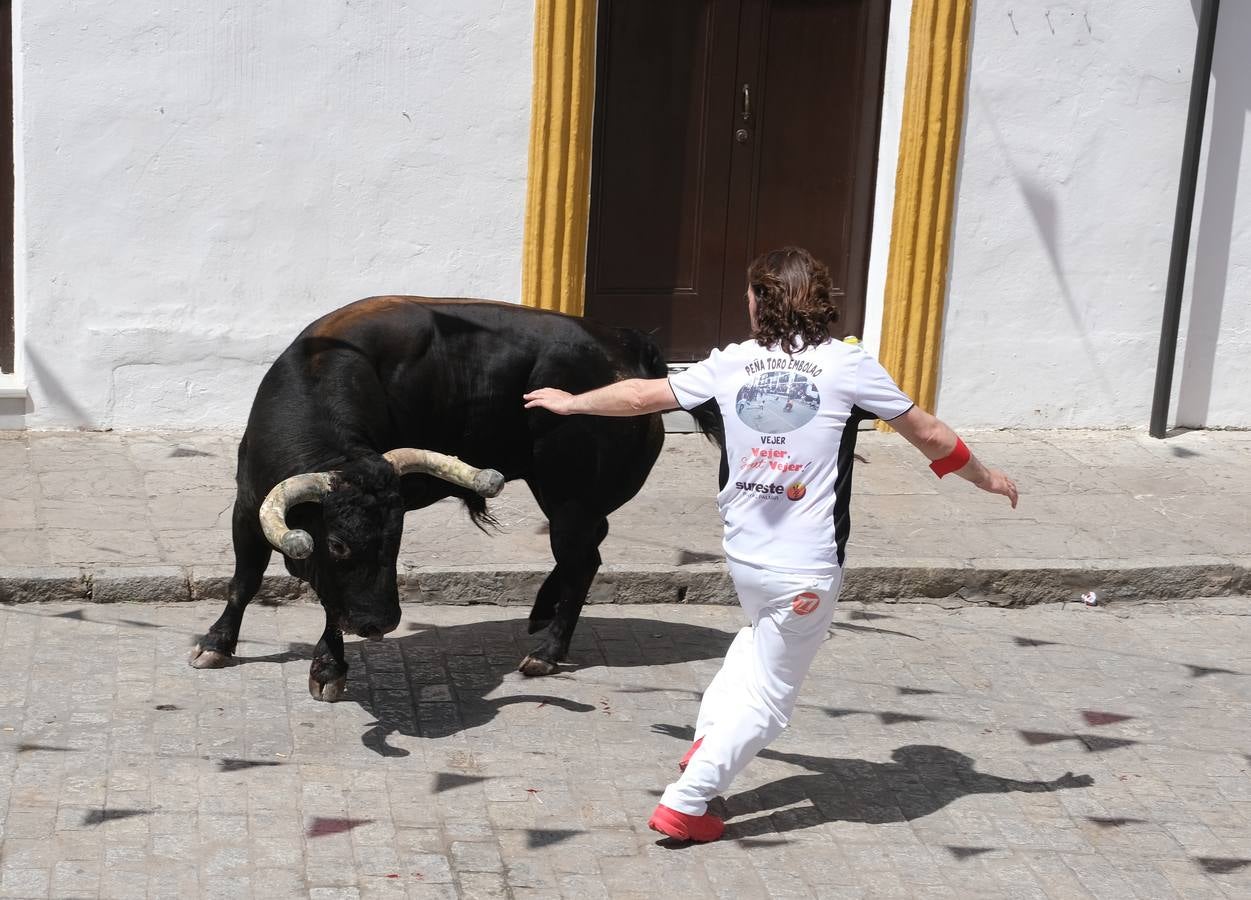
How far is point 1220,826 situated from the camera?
210 inches

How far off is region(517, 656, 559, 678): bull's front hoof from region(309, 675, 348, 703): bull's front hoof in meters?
0.75

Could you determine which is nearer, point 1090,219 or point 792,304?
point 792,304

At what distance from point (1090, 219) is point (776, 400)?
19.3ft

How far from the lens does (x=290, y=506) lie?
5.39m

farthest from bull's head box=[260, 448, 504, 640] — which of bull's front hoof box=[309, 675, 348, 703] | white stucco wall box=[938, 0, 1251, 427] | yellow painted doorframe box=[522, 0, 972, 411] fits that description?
white stucco wall box=[938, 0, 1251, 427]

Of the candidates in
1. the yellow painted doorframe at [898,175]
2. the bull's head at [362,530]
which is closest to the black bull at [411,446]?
Answer: the bull's head at [362,530]

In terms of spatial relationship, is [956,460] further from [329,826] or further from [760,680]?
[329,826]

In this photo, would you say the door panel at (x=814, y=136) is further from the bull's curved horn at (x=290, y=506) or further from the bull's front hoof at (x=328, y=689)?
the bull's curved horn at (x=290, y=506)

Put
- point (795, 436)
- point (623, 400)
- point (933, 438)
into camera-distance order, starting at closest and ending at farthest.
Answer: point (795, 436) → point (933, 438) → point (623, 400)

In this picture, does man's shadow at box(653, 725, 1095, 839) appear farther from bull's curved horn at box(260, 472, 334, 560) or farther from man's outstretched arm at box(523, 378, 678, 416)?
bull's curved horn at box(260, 472, 334, 560)

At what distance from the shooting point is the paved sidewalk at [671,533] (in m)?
Result: 7.23

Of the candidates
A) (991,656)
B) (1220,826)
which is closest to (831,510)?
(1220,826)

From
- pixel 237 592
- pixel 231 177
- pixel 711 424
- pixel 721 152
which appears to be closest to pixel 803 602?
pixel 711 424

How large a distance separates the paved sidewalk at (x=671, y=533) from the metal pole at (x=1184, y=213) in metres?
0.72
